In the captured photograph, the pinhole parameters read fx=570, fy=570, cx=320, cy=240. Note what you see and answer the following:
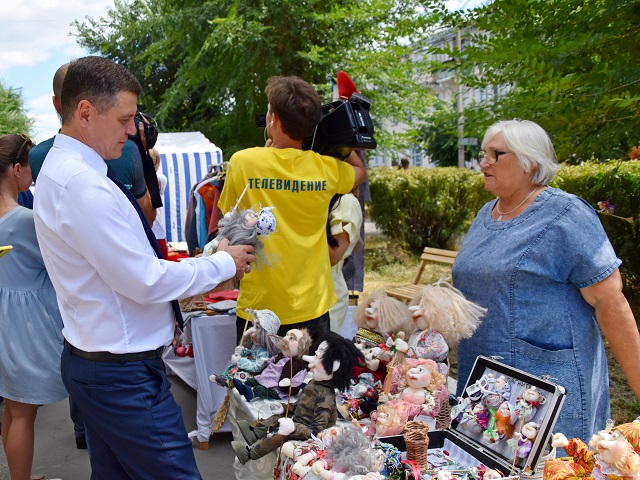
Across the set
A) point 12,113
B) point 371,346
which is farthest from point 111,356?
point 12,113

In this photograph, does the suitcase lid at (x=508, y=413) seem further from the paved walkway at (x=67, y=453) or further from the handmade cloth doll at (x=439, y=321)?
the paved walkway at (x=67, y=453)

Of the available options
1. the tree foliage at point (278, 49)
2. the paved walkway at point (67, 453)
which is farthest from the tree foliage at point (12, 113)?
the paved walkway at point (67, 453)

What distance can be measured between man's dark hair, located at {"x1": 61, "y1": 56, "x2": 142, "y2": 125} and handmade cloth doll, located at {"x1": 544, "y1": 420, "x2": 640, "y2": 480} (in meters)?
1.60

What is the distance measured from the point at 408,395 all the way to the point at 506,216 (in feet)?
2.49

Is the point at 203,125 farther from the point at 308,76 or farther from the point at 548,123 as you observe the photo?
the point at 548,123

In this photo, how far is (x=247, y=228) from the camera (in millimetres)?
2324

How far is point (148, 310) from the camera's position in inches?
72.1

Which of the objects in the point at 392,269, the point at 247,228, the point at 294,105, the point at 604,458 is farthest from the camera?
the point at 392,269

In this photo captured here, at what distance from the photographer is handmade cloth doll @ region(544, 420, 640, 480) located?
1281mm

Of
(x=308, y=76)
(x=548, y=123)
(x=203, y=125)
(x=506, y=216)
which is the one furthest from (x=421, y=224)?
(x=506, y=216)

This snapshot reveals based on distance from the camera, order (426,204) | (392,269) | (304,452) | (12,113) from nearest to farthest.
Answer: (304,452)
(392,269)
(426,204)
(12,113)

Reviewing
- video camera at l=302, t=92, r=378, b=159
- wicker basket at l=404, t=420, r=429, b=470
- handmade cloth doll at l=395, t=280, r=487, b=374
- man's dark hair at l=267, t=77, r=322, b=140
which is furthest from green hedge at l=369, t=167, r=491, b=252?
wicker basket at l=404, t=420, r=429, b=470

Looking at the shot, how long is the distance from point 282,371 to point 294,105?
3.91 ft

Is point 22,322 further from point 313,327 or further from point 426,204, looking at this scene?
point 426,204
